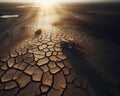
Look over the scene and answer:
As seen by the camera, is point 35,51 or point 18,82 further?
point 35,51

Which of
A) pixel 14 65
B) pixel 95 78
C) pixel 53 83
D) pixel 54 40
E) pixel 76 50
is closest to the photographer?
pixel 53 83

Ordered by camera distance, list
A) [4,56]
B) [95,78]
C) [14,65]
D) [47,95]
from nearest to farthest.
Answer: [47,95] < [95,78] < [14,65] < [4,56]

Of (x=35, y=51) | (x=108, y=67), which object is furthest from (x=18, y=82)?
(x=108, y=67)

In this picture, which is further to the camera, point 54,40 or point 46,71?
point 54,40

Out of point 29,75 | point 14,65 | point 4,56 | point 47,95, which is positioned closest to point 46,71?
point 29,75

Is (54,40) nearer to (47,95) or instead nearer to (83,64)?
(83,64)

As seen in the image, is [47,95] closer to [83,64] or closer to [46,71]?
[46,71]

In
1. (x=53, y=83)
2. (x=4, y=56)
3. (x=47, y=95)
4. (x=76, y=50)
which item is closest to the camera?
(x=47, y=95)

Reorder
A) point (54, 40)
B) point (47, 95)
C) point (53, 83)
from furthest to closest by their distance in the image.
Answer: point (54, 40) < point (53, 83) < point (47, 95)
